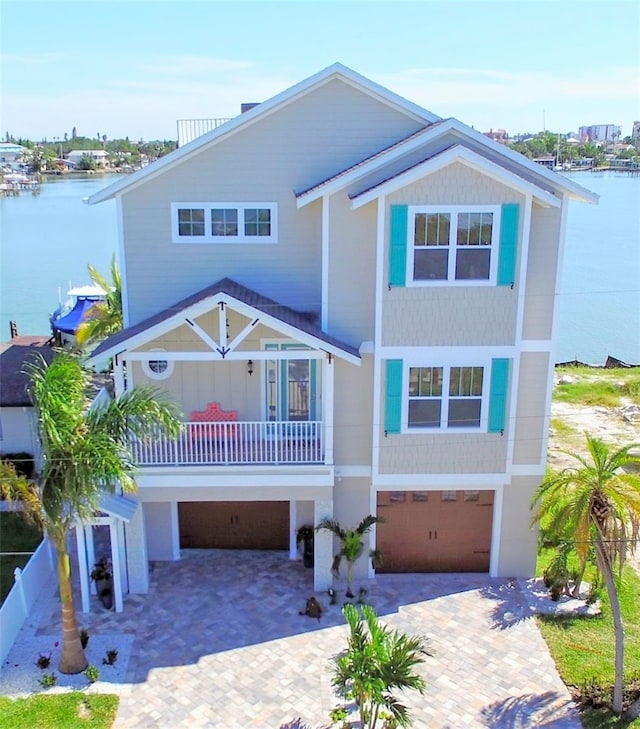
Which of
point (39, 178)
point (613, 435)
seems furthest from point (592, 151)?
point (39, 178)

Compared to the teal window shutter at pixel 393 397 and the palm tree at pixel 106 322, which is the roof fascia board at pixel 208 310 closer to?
the teal window shutter at pixel 393 397

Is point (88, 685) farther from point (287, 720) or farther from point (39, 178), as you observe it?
point (39, 178)

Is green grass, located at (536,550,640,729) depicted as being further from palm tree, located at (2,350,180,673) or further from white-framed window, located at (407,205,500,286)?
palm tree, located at (2,350,180,673)

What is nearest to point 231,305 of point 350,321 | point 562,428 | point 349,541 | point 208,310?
point 208,310

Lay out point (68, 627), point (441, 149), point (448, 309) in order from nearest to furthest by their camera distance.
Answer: point (68, 627)
point (441, 149)
point (448, 309)

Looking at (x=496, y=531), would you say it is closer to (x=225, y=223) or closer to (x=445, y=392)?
(x=445, y=392)

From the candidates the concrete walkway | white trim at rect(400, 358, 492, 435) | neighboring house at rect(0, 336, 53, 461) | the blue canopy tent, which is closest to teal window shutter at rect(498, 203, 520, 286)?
white trim at rect(400, 358, 492, 435)
